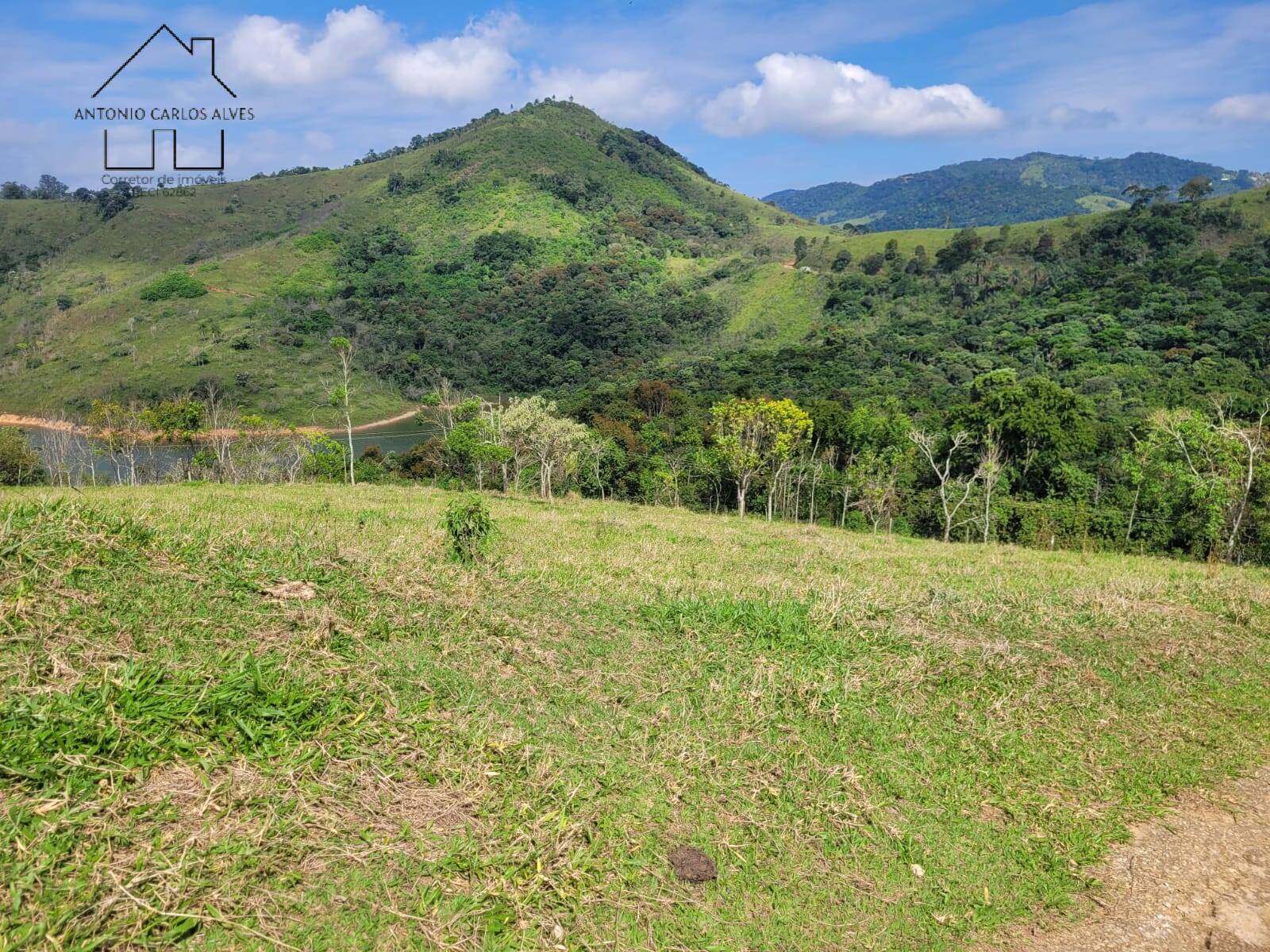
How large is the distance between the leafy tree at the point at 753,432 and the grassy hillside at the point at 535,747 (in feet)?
82.2

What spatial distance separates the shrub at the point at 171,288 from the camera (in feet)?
306

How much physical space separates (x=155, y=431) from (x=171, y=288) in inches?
2239

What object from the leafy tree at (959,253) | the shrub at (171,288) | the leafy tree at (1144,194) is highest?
the leafy tree at (1144,194)

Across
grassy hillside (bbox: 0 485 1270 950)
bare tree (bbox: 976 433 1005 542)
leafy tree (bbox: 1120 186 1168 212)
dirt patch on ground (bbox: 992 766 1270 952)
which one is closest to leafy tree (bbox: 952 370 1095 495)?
bare tree (bbox: 976 433 1005 542)

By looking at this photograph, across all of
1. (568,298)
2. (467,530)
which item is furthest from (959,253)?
(467,530)

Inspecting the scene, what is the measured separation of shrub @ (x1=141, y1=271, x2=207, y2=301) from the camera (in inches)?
3666

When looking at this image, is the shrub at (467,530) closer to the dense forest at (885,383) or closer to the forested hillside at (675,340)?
the forested hillside at (675,340)

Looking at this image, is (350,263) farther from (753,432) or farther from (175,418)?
(753,432)

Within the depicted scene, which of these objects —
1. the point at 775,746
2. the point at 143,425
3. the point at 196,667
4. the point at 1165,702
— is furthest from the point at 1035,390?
the point at 143,425

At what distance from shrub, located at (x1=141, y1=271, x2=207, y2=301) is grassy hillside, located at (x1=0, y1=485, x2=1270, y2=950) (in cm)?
10094

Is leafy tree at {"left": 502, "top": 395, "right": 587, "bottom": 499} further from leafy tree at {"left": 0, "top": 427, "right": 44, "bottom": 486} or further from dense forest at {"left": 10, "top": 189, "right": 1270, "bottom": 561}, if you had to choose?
leafy tree at {"left": 0, "top": 427, "right": 44, "bottom": 486}

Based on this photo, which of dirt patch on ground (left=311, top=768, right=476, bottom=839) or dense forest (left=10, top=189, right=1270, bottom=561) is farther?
dense forest (left=10, top=189, right=1270, bottom=561)

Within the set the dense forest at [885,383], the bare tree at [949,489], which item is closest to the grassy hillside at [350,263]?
the dense forest at [885,383]

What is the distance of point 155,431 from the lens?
161 ft
